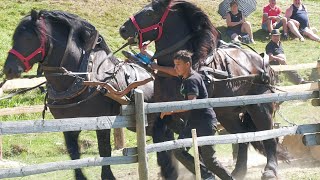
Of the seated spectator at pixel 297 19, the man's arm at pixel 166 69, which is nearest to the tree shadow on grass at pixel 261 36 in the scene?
the seated spectator at pixel 297 19

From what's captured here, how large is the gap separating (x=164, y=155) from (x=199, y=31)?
1.67 m

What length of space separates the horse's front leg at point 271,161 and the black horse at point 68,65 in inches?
82.1

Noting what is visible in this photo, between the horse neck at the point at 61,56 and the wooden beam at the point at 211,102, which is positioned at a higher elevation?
the horse neck at the point at 61,56

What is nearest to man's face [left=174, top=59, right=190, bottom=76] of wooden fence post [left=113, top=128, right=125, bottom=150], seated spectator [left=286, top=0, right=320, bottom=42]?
wooden fence post [left=113, top=128, right=125, bottom=150]

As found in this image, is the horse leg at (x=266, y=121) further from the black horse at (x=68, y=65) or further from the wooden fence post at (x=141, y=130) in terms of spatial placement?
the wooden fence post at (x=141, y=130)

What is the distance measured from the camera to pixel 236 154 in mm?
11188

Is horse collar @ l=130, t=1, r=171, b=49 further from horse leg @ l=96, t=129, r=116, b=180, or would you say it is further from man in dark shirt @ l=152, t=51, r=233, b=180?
horse leg @ l=96, t=129, r=116, b=180

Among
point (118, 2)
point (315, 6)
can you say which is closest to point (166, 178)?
point (118, 2)

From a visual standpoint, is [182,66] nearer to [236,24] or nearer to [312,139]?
[312,139]

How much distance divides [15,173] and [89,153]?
5.34m

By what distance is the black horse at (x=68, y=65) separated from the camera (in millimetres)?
8773

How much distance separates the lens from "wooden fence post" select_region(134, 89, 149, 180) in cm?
700

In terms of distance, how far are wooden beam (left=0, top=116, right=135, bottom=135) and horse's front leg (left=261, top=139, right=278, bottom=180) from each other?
10.2 ft

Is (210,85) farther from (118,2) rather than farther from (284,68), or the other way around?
(118,2)
